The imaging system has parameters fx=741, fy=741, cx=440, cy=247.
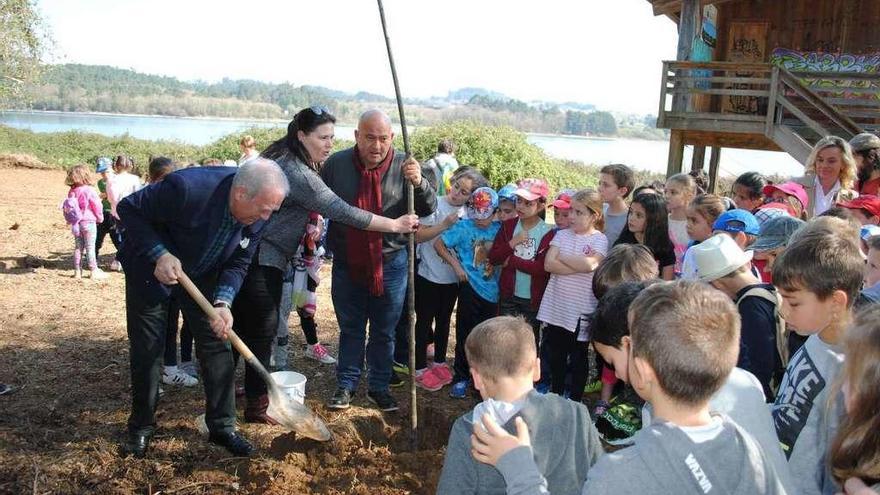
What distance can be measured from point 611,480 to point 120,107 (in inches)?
A: 4317

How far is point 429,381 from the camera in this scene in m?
5.43

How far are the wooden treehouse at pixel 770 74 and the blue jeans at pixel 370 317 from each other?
8.57m

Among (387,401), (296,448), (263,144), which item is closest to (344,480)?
(296,448)

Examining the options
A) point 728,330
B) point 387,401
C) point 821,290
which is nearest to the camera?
point 728,330

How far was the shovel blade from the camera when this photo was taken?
4.04m

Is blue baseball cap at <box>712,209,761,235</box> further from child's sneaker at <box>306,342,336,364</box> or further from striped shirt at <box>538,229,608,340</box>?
child's sneaker at <box>306,342,336,364</box>

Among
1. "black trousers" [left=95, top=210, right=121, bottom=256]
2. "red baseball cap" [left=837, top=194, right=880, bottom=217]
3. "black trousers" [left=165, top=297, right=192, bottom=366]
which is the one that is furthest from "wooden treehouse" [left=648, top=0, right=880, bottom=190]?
"black trousers" [left=165, top=297, right=192, bottom=366]

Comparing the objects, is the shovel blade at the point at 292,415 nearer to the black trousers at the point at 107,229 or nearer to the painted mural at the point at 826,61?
the black trousers at the point at 107,229

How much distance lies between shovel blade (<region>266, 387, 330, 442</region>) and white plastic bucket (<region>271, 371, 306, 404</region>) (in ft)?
0.76

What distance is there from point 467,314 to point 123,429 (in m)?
2.41

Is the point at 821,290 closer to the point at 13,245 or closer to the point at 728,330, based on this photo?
the point at 728,330

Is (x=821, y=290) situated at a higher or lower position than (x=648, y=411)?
higher

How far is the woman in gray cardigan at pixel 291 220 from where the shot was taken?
4379 millimetres

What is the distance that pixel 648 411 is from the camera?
6.59 ft
